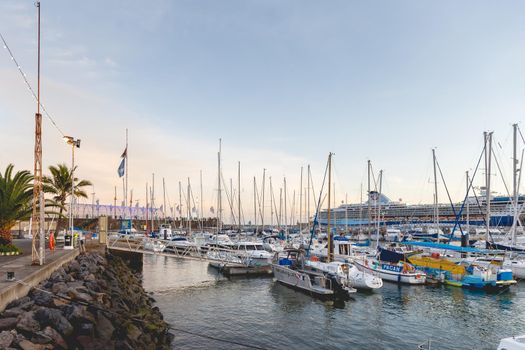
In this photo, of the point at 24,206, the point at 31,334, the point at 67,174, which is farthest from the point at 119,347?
the point at 67,174

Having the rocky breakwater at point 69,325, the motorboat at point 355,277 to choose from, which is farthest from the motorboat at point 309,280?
the rocky breakwater at point 69,325

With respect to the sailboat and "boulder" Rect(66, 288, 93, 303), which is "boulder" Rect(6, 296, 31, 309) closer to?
"boulder" Rect(66, 288, 93, 303)

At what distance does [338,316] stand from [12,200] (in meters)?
23.0

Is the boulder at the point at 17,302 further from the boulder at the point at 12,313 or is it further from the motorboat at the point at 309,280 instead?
the motorboat at the point at 309,280

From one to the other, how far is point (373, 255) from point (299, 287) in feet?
58.8

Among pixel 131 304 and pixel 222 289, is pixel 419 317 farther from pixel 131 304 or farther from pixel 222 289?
pixel 131 304

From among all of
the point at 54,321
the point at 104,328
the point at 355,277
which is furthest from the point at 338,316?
the point at 54,321

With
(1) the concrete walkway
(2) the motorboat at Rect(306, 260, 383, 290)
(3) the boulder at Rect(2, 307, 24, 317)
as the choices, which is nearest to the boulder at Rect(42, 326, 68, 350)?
(3) the boulder at Rect(2, 307, 24, 317)

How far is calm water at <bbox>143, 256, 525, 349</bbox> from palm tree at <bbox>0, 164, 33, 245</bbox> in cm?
1073

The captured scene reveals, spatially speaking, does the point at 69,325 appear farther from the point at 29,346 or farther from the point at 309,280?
the point at 309,280

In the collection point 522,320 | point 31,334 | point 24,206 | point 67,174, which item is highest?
point 67,174

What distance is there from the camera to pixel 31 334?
9930mm

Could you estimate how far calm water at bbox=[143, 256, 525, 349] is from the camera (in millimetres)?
17562

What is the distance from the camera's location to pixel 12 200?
1013 inches
